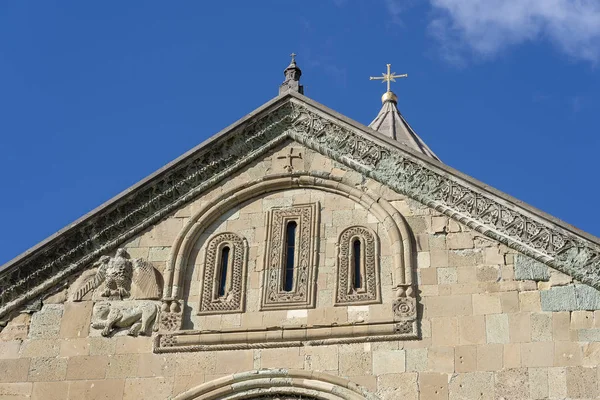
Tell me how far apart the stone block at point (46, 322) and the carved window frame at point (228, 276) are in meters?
1.87

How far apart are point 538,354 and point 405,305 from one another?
169 cm

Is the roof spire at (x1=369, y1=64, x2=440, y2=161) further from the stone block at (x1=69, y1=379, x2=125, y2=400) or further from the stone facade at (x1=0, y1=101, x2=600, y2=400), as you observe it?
the stone block at (x1=69, y1=379, x2=125, y2=400)

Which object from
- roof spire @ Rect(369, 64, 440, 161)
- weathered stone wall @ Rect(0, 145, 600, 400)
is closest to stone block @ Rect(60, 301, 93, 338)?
weathered stone wall @ Rect(0, 145, 600, 400)

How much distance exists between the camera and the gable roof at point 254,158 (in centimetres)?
1559

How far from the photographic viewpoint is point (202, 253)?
648 inches

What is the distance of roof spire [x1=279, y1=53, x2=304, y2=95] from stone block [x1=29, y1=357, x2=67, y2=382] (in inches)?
187

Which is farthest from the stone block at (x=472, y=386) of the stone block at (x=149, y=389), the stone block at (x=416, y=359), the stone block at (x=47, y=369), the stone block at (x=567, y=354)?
the stone block at (x=47, y=369)

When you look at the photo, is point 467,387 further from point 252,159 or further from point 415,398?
point 252,159

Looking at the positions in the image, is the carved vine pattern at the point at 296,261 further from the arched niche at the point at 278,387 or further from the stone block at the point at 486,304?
the stone block at the point at 486,304

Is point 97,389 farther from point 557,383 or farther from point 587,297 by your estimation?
point 587,297

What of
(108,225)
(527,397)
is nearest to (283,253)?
(108,225)

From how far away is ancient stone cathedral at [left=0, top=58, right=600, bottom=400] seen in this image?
14.8m

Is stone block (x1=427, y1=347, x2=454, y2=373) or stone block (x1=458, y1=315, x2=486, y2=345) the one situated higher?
stone block (x1=458, y1=315, x2=486, y2=345)

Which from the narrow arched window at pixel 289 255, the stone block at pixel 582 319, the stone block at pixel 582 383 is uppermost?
the narrow arched window at pixel 289 255
